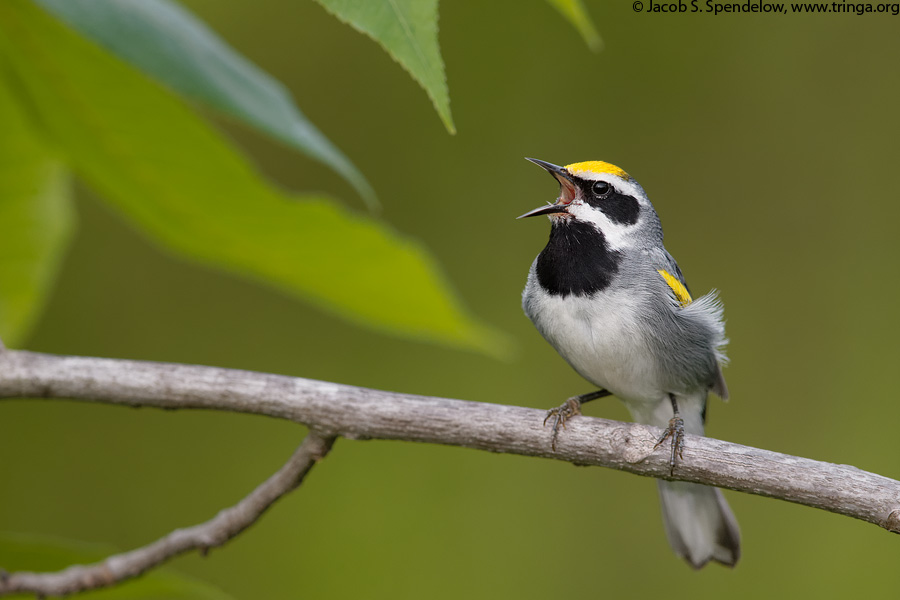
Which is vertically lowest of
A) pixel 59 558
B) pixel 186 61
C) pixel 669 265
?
pixel 59 558

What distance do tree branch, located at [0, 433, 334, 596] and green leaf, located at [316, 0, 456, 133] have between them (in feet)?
2.77

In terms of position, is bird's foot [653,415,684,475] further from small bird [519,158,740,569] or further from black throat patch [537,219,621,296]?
black throat patch [537,219,621,296]

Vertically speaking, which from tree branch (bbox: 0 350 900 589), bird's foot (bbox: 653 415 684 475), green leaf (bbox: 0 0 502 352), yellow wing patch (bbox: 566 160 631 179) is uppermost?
yellow wing patch (bbox: 566 160 631 179)

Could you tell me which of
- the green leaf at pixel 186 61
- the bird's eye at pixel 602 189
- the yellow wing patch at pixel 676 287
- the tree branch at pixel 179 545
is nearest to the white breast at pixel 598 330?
the yellow wing patch at pixel 676 287

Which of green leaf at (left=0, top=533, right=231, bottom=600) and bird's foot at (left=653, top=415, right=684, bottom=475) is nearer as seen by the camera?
green leaf at (left=0, top=533, right=231, bottom=600)

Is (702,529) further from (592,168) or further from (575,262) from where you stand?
(592,168)

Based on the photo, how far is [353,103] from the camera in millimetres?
4590

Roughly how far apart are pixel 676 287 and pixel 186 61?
4.23 ft

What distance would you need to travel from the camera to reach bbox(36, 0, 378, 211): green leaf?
82 centimetres

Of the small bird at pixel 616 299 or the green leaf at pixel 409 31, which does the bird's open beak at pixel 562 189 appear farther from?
the green leaf at pixel 409 31

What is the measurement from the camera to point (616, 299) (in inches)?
70.5

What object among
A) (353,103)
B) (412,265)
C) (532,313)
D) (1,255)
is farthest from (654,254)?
(353,103)

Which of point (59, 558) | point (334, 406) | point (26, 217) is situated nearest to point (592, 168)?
point (334, 406)

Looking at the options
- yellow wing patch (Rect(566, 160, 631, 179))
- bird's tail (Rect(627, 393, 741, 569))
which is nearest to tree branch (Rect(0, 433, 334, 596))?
yellow wing patch (Rect(566, 160, 631, 179))
